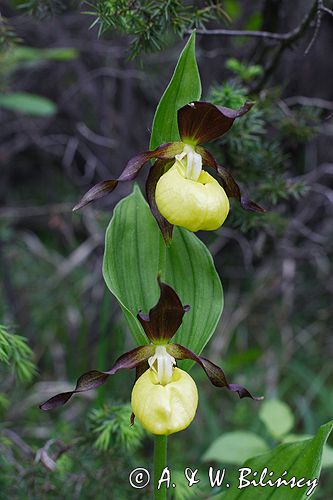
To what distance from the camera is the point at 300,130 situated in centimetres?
156

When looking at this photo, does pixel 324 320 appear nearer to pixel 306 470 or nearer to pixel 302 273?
pixel 302 273

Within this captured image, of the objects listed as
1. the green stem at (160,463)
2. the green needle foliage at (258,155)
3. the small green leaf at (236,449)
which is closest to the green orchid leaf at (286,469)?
the green stem at (160,463)

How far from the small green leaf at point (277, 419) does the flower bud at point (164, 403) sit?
528 millimetres

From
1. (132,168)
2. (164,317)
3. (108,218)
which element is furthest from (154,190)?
(108,218)

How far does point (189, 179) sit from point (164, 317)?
0.26 metres

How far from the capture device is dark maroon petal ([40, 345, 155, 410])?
3.28 ft

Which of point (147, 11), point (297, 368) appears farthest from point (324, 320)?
point (147, 11)

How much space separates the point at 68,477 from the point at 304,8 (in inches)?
85.9

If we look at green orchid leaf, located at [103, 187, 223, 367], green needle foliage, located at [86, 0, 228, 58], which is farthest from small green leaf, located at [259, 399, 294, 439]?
green needle foliage, located at [86, 0, 228, 58]

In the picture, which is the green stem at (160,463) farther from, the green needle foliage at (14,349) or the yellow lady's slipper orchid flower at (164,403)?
the green needle foliage at (14,349)

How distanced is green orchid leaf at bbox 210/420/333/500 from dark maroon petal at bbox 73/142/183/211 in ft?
1.93

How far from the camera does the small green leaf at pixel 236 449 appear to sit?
4.65 ft

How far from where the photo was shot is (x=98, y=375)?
1040 mm

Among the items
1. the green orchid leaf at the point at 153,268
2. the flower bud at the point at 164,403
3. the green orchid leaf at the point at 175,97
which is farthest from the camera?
the green orchid leaf at the point at 153,268
